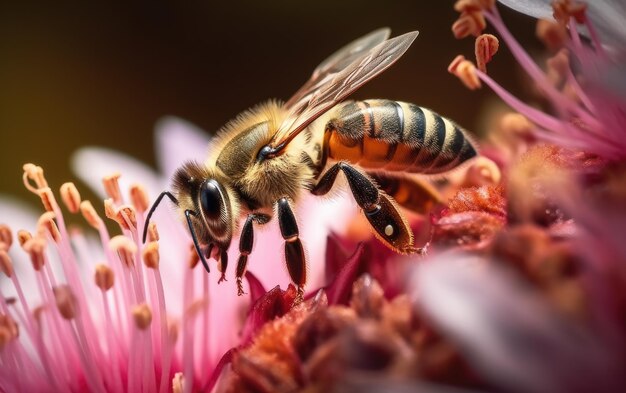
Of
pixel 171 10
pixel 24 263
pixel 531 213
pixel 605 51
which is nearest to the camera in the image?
pixel 531 213

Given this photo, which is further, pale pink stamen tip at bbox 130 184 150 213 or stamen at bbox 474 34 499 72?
pale pink stamen tip at bbox 130 184 150 213

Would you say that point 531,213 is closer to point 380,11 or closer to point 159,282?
point 159,282

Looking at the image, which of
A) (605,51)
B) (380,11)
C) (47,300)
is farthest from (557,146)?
(380,11)

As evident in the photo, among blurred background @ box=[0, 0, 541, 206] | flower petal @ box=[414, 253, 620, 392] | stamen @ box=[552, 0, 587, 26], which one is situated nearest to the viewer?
flower petal @ box=[414, 253, 620, 392]

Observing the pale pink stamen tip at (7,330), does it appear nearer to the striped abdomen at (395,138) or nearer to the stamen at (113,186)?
the stamen at (113,186)

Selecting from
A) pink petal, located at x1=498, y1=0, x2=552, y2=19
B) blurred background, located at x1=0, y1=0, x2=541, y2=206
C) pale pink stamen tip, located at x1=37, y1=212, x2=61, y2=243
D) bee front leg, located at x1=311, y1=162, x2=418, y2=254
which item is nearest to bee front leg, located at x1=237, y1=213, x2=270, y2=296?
bee front leg, located at x1=311, y1=162, x2=418, y2=254

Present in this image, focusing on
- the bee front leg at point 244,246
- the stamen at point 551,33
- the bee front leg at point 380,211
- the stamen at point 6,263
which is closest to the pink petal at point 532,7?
the stamen at point 551,33

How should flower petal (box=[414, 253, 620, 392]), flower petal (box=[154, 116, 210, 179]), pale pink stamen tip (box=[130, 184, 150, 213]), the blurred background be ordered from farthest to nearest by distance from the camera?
the blurred background → flower petal (box=[154, 116, 210, 179]) → pale pink stamen tip (box=[130, 184, 150, 213]) → flower petal (box=[414, 253, 620, 392])

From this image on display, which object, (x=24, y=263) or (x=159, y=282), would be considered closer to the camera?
(x=159, y=282)

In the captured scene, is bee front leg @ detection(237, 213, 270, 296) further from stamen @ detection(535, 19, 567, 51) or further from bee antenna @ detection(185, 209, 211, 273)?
stamen @ detection(535, 19, 567, 51)
